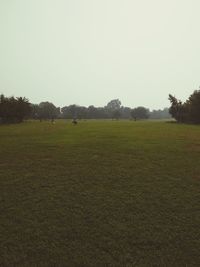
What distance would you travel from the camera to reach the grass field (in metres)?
8.99

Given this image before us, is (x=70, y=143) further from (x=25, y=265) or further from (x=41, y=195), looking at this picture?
(x=25, y=265)

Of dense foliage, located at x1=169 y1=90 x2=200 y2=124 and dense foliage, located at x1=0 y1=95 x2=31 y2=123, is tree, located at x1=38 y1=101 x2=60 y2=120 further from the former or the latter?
dense foliage, located at x1=169 y1=90 x2=200 y2=124

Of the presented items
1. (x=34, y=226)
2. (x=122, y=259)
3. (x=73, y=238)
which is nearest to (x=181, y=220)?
(x=122, y=259)

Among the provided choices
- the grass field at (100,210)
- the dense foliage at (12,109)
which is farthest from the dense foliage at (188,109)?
the grass field at (100,210)

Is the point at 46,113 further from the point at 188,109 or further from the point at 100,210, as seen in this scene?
the point at 100,210

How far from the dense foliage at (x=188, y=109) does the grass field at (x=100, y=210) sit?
47.9 m

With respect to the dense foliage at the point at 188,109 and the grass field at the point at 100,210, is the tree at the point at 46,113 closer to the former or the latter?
the dense foliage at the point at 188,109

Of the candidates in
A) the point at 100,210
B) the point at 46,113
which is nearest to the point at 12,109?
the point at 100,210

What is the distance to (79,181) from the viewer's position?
14.5 m

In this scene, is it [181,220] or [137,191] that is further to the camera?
[137,191]

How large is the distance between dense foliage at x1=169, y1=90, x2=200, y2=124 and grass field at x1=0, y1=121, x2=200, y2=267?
4794cm

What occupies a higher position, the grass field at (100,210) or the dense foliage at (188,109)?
the dense foliage at (188,109)

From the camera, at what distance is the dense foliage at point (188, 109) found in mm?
65188

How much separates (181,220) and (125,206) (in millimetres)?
2106
